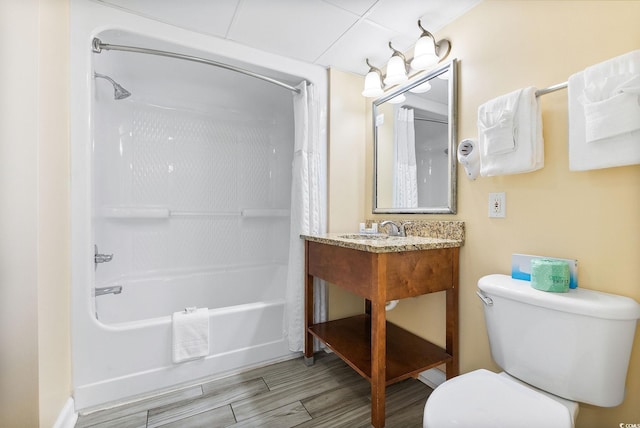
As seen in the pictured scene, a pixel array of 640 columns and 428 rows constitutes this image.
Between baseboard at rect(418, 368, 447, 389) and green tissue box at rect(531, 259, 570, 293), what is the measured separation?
783 mm

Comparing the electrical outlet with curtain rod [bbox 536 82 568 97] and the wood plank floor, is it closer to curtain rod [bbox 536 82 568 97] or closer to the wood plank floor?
curtain rod [bbox 536 82 568 97]

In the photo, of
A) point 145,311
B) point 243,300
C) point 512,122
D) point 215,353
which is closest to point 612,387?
point 512,122

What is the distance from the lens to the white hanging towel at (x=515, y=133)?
1011 millimetres

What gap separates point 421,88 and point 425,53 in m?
0.22

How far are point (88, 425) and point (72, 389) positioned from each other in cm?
19

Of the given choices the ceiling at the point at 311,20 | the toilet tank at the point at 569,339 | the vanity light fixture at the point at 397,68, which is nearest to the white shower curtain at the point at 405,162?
the vanity light fixture at the point at 397,68

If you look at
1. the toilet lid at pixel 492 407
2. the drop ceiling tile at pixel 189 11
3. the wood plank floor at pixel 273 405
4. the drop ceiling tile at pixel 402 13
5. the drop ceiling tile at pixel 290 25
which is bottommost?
the wood plank floor at pixel 273 405

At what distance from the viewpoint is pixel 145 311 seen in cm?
204

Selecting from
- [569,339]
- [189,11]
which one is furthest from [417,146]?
[189,11]

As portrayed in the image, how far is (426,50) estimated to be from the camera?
1375 mm

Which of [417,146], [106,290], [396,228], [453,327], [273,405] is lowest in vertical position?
[273,405]

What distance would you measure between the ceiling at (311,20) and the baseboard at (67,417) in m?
1.87

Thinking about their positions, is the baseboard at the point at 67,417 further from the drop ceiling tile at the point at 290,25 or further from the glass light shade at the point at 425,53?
the glass light shade at the point at 425,53

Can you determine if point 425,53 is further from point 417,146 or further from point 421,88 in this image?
point 417,146
